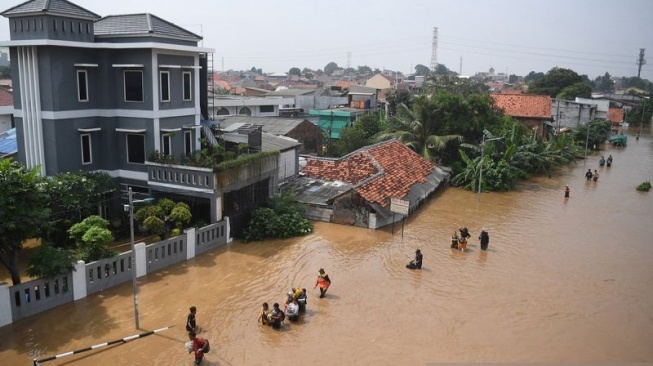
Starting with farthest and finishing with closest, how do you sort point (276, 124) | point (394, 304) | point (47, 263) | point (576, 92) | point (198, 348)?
point (576, 92), point (276, 124), point (394, 304), point (47, 263), point (198, 348)

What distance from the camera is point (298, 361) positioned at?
12289 mm

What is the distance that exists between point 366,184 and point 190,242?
8475 millimetres

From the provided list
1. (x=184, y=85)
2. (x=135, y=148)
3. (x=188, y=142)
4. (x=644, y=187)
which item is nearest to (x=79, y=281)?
(x=135, y=148)

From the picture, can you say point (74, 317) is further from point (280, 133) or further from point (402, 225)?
point (280, 133)

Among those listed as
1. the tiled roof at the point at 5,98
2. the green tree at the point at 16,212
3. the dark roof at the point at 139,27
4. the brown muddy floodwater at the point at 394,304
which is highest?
the dark roof at the point at 139,27

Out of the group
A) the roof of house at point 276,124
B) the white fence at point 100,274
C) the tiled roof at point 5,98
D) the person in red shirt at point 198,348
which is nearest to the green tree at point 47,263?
the white fence at point 100,274

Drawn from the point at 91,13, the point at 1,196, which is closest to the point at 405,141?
the point at 91,13

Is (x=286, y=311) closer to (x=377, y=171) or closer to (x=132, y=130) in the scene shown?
(x=132, y=130)

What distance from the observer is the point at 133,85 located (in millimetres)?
19688

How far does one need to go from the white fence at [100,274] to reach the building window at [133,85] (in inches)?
226

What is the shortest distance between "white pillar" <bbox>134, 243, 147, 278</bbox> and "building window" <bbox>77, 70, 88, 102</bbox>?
678cm

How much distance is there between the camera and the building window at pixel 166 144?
20.2 m

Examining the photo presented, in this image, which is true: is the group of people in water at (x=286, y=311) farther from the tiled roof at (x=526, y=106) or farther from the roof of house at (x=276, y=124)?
the tiled roof at (x=526, y=106)

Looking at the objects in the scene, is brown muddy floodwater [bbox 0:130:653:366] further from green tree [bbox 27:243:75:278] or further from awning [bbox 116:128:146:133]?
awning [bbox 116:128:146:133]
